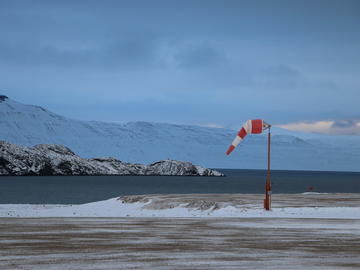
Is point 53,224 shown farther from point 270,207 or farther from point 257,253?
point 270,207

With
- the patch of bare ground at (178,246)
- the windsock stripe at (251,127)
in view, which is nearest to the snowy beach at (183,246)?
the patch of bare ground at (178,246)

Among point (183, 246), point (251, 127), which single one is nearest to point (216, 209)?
point (251, 127)

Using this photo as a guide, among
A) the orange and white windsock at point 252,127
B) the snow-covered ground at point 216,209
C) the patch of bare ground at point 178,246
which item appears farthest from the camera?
the orange and white windsock at point 252,127

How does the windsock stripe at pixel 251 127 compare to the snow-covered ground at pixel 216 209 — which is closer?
the snow-covered ground at pixel 216 209

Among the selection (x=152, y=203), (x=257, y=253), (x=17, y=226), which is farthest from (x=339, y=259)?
(x=152, y=203)

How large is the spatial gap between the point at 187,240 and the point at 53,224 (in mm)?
9459

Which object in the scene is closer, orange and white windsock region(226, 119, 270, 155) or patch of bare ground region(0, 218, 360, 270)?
patch of bare ground region(0, 218, 360, 270)

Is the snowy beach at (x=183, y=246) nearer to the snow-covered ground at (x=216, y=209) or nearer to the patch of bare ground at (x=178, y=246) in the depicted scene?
the patch of bare ground at (x=178, y=246)

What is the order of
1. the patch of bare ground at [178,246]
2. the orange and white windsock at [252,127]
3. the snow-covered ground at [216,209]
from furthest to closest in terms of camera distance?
the orange and white windsock at [252,127] < the snow-covered ground at [216,209] < the patch of bare ground at [178,246]

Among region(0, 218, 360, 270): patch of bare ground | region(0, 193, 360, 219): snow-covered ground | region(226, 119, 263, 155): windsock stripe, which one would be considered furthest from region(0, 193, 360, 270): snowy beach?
region(226, 119, 263, 155): windsock stripe

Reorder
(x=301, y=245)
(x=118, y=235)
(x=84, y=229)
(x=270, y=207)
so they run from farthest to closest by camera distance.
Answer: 1. (x=270, y=207)
2. (x=84, y=229)
3. (x=118, y=235)
4. (x=301, y=245)

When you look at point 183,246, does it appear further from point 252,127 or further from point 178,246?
point 252,127

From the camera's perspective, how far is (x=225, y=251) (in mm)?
18391

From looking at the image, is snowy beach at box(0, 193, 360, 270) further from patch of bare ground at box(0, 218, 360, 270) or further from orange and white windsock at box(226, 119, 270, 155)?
orange and white windsock at box(226, 119, 270, 155)
